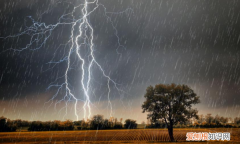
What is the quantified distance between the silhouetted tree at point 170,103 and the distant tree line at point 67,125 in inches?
1286

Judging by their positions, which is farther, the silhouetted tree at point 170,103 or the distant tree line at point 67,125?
the distant tree line at point 67,125

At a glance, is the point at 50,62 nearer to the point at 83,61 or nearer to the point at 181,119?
the point at 83,61

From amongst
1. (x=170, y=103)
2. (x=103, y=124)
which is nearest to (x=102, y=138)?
(x=170, y=103)

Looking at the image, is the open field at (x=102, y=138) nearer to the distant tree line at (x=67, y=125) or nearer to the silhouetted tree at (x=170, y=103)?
the silhouetted tree at (x=170, y=103)

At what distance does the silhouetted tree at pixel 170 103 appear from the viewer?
24969mm

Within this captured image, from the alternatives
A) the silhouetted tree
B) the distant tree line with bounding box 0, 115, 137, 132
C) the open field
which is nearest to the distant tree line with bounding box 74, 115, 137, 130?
the distant tree line with bounding box 0, 115, 137, 132

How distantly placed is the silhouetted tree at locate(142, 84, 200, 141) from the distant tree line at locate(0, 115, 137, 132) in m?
32.7

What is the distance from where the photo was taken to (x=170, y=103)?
25828mm

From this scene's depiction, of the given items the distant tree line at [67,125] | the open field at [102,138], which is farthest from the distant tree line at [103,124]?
the open field at [102,138]

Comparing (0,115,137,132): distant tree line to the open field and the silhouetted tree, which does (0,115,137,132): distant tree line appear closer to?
the open field

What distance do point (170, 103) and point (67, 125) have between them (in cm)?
3914

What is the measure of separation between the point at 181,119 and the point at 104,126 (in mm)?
36772

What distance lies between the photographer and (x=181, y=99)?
84.3ft

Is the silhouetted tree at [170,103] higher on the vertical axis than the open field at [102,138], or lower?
higher
